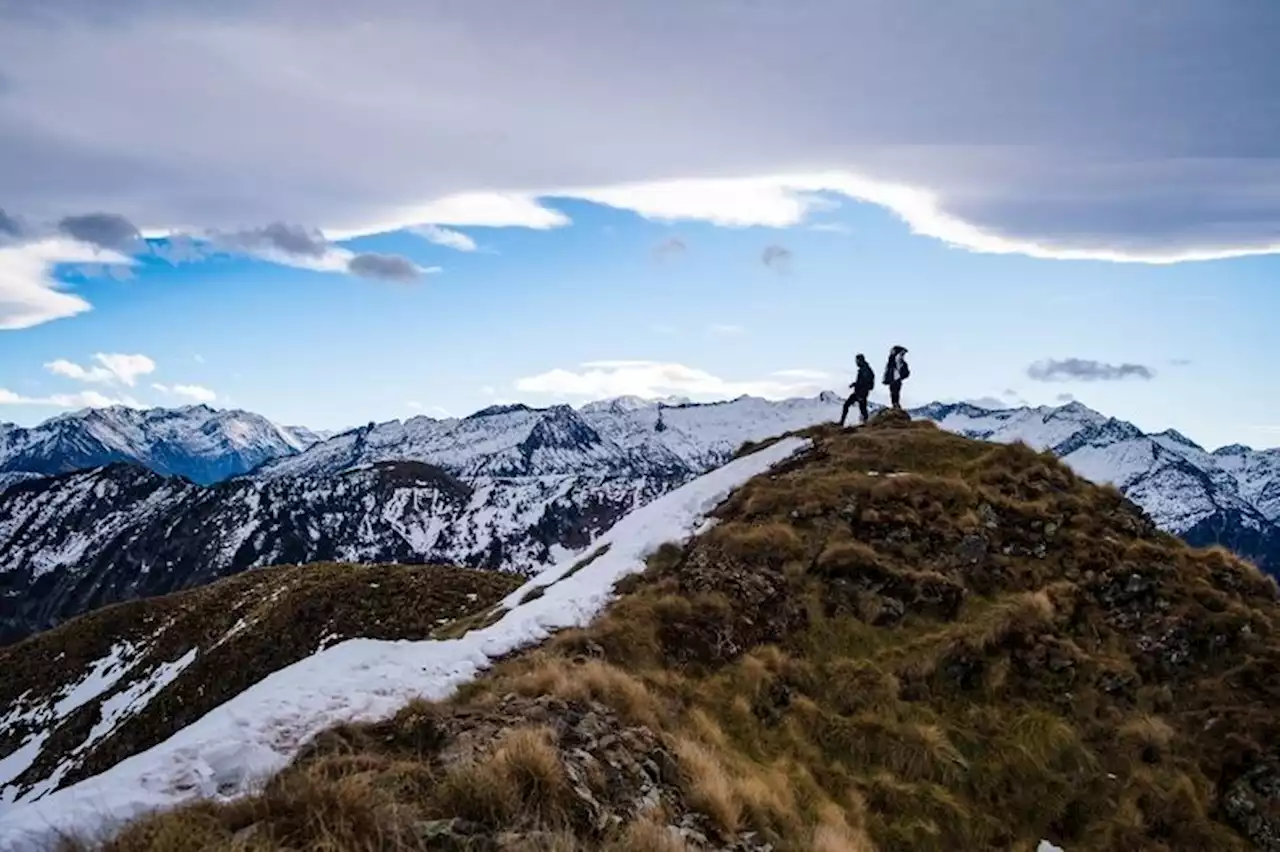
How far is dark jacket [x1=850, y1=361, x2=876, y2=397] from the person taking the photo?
31375 mm

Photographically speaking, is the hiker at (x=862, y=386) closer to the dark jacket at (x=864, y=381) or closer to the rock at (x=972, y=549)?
the dark jacket at (x=864, y=381)

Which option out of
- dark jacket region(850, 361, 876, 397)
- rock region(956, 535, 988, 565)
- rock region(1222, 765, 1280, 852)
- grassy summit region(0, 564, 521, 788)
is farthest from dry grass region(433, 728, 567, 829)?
grassy summit region(0, 564, 521, 788)

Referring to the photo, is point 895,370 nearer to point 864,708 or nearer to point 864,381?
point 864,381

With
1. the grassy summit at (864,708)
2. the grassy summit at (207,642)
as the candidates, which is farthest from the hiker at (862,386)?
the grassy summit at (207,642)

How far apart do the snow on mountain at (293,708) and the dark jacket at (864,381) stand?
11010mm

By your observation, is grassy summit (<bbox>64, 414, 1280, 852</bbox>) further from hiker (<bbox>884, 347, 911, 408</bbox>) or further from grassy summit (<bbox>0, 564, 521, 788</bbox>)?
grassy summit (<bbox>0, 564, 521, 788</bbox>)

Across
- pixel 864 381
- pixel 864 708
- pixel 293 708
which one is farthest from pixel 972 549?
pixel 293 708

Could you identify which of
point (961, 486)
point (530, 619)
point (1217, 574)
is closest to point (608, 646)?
point (530, 619)

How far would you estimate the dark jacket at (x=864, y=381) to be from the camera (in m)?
31.4

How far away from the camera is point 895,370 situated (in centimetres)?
3166

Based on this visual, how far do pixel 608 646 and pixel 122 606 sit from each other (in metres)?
89.7

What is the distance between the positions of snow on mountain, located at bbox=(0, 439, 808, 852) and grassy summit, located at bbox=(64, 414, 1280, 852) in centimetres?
82

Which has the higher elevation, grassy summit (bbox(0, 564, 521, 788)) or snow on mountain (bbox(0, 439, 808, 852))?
snow on mountain (bbox(0, 439, 808, 852))

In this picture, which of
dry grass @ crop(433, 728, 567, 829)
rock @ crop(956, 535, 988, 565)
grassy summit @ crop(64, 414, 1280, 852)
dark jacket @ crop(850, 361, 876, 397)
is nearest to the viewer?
dry grass @ crop(433, 728, 567, 829)
